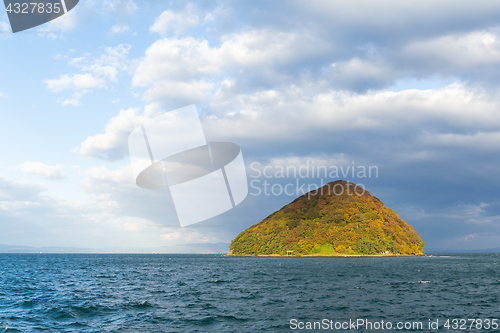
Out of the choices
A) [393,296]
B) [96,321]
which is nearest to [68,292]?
[96,321]

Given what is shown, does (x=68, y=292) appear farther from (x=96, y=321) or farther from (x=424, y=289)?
(x=424, y=289)

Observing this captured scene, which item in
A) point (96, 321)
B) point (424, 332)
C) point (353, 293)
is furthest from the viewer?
point (353, 293)

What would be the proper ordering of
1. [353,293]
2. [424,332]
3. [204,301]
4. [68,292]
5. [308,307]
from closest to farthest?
[424,332]
[308,307]
[204,301]
[353,293]
[68,292]

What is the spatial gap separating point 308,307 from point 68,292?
1497 inches

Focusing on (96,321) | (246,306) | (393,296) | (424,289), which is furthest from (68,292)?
(424,289)

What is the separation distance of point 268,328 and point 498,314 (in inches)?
1002

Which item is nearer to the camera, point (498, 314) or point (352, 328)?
point (352, 328)

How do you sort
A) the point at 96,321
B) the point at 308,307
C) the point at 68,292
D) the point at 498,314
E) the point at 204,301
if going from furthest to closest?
1. the point at 68,292
2. the point at 204,301
3. the point at 308,307
4. the point at 498,314
5. the point at 96,321

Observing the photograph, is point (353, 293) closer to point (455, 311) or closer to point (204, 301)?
point (455, 311)

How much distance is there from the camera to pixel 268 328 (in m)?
28.0

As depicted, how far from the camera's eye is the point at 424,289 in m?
51.5

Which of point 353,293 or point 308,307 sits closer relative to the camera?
point 308,307

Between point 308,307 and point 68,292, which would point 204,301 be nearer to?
point 308,307

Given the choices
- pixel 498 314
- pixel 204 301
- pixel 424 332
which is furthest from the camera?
pixel 204 301
